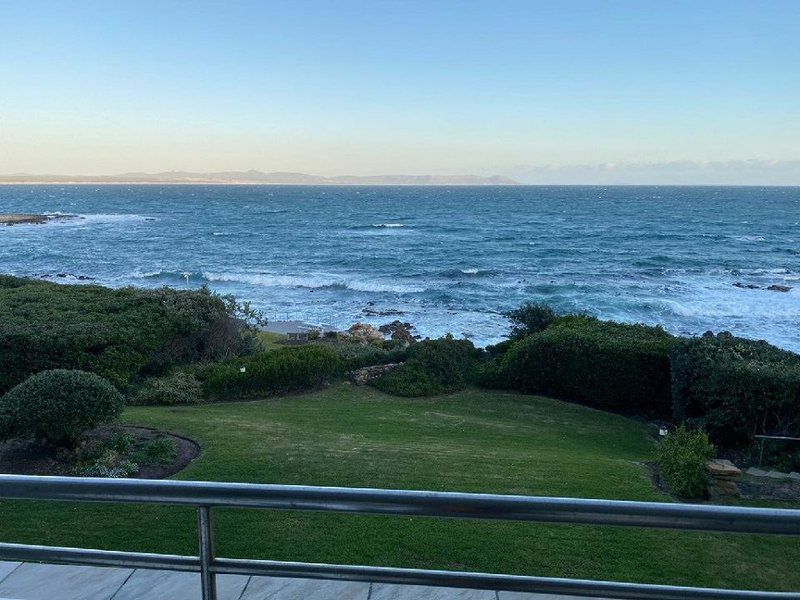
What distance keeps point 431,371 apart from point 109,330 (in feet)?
23.5

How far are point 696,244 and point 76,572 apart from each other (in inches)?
2487

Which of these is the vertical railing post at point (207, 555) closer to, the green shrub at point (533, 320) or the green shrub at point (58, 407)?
the green shrub at point (58, 407)

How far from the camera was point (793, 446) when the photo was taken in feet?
33.7

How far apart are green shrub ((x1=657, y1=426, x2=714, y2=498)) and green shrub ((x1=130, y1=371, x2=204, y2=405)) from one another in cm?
900

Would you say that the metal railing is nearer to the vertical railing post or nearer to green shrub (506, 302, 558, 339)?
the vertical railing post

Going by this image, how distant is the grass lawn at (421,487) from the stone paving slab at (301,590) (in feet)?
9.12

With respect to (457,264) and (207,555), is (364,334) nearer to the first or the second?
(207,555)

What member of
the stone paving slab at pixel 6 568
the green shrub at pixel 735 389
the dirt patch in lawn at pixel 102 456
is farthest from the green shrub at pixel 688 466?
the stone paving slab at pixel 6 568

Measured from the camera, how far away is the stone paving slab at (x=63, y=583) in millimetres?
2824

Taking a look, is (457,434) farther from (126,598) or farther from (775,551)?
(126,598)

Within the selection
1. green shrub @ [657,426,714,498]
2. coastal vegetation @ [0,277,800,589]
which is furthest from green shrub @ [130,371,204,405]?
green shrub @ [657,426,714,498]

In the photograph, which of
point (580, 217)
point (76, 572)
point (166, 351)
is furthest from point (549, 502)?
point (580, 217)

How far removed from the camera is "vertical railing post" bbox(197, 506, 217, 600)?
204 cm

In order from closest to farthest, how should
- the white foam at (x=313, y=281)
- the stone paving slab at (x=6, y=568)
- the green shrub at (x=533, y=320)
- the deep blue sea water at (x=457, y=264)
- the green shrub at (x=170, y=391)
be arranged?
the stone paving slab at (x=6, y=568) < the green shrub at (x=170, y=391) < the green shrub at (x=533, y=320) < the deep blue sea water at (x=457, y=264) < the white foam at (x=313, y=281)
